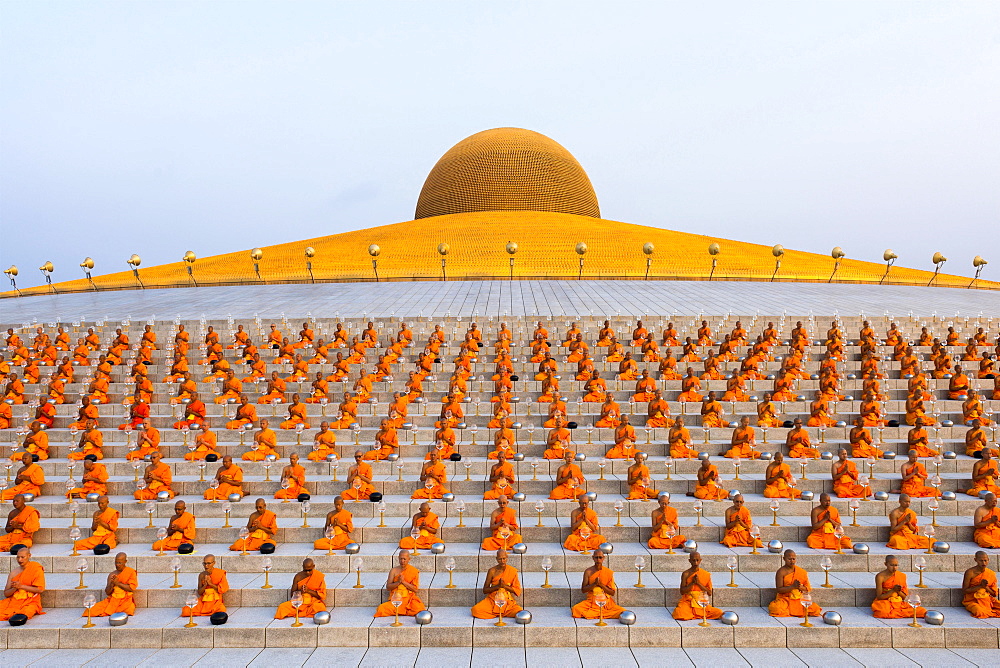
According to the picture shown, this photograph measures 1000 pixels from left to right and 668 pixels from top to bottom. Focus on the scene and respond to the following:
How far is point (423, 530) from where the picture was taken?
749 centimetres

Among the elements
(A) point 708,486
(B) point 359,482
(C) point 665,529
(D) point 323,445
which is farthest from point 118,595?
(A) point 708,486

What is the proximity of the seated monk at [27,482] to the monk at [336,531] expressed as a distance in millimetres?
3668

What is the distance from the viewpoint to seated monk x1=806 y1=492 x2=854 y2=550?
7.34m

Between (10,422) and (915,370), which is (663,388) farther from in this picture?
(10,422)

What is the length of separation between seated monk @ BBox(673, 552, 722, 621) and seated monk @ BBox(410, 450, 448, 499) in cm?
301

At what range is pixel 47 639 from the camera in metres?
6.14

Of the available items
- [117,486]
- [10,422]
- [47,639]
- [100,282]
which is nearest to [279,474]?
[117,486]

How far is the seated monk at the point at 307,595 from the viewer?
6398 millimetres

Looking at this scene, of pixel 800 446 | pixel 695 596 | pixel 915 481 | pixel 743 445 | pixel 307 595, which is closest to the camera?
pixel 695 596

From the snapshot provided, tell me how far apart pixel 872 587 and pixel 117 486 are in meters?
8.05

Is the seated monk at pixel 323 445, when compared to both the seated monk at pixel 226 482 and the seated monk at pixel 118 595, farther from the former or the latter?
the seated monk at pixel 118 595

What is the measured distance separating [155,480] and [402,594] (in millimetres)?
3752

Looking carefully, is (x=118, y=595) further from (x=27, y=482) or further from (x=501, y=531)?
(x=501, y=531)

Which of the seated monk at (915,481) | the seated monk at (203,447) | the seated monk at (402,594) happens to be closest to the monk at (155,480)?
the seated monk at (203,447)
